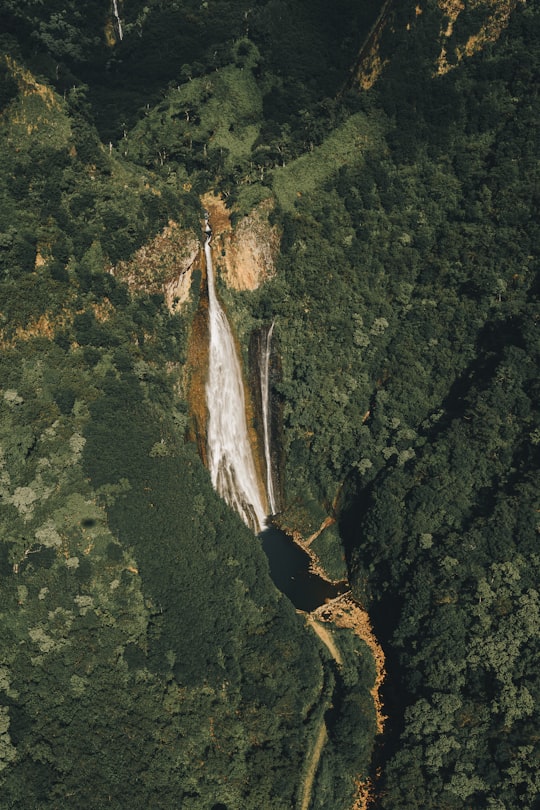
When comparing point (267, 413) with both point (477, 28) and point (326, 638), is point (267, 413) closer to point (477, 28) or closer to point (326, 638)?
point (326, 638)

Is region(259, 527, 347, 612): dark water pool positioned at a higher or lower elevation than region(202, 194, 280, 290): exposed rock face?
lower

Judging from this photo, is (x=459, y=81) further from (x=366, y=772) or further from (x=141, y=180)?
(x=366, y=772)

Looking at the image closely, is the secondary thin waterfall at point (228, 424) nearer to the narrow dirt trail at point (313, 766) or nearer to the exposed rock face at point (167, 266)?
the exposed rock face at point (167, 266)

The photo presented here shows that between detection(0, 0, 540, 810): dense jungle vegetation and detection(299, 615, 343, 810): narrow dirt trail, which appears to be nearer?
detection(0, 0, 540, 810): dense jungle vegetation

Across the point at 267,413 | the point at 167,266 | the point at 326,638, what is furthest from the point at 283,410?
the point at 326,638

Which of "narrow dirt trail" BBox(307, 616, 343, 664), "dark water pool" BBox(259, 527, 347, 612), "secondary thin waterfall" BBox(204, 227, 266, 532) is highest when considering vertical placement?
"secondary thin waterfall" BBox(204, 227, 266, 532)

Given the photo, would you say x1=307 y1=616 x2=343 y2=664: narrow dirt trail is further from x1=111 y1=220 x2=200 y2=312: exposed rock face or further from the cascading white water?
x1=111 y1=220 x2=200 y2=312: exposed rock face

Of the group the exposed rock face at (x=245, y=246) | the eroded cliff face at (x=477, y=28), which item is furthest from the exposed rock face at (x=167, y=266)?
the eroded cliff face at (x=477, y=28)

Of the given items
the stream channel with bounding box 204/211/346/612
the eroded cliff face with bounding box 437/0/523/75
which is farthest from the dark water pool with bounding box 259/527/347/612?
the eroded cliff face with bounding box 437/0/523/75
